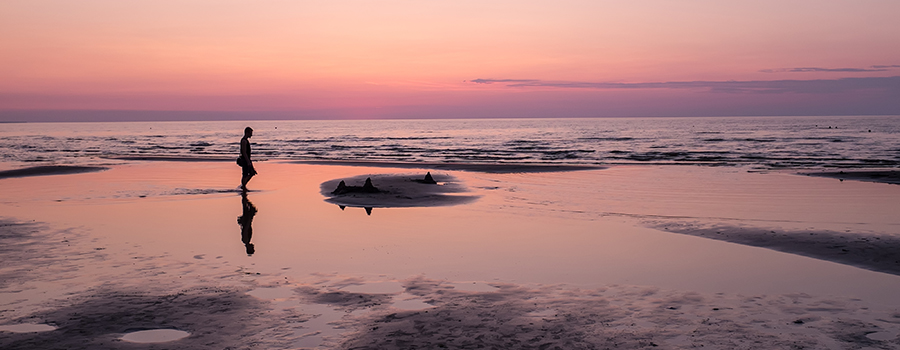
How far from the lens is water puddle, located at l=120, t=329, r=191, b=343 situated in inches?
220

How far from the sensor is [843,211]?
47.4ft

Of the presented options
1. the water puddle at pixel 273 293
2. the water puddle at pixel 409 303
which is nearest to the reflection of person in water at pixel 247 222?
the water puddle at pixel 273 293

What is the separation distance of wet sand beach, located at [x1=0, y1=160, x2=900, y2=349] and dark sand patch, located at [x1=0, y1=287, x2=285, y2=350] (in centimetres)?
3

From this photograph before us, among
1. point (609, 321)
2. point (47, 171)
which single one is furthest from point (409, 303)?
point (47, 171)

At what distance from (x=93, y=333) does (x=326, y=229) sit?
6.27m

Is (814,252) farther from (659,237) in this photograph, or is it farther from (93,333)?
(93,333)

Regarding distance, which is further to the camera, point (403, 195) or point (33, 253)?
point (403, 195)

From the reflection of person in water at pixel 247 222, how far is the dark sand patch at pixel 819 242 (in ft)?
26.0

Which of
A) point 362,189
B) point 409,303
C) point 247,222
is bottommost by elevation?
point 247,222

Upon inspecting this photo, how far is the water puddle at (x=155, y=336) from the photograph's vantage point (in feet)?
18.4

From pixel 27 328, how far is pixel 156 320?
1.15 m

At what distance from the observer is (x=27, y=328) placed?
231 inches

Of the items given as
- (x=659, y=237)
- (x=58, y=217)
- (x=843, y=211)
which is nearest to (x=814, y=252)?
(x=659, y=237)

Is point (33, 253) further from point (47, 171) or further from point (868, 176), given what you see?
point (868, 176)
